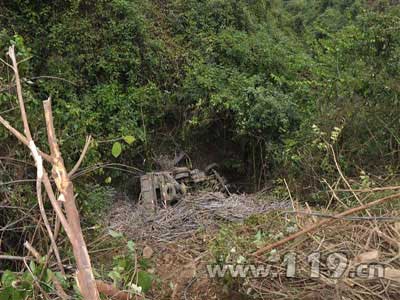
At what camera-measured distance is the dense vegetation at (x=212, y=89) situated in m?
5.84

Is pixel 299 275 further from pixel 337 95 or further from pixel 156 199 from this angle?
pixel 337 95

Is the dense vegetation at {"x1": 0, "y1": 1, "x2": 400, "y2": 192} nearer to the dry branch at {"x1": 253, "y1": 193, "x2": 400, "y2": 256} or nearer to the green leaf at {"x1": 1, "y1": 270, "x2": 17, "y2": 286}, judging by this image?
the dry branch at {"x1": 253, "y1": 193, "x2": 400, "y2": 256}

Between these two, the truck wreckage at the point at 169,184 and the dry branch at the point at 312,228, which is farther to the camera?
the truck wreckage at the point at 169,184

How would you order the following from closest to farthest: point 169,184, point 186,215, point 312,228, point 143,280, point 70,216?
point 70,216 < point 143,280 < point 312,228 < point 186,215 < point 169,184

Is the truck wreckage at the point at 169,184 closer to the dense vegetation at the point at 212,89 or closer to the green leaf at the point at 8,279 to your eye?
the dense vegetation at the point at 212,89

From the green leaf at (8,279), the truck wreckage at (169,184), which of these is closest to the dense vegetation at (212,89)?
the truck wreckage at (169,184)

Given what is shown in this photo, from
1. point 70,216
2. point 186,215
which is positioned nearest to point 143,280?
point 70,216

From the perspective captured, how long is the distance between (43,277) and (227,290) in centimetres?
123

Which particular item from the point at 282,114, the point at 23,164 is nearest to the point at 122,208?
the point at 23,164

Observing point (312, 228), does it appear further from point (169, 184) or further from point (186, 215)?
point (169, 184)

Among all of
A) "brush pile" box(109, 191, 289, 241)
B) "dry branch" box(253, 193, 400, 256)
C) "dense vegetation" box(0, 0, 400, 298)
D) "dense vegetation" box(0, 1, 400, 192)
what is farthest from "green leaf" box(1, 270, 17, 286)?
"dense vegetation" box(0, 1, 400, 192)

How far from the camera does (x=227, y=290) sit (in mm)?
3158

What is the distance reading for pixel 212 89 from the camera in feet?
23.8

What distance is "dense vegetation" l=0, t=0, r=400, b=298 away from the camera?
5844mm
